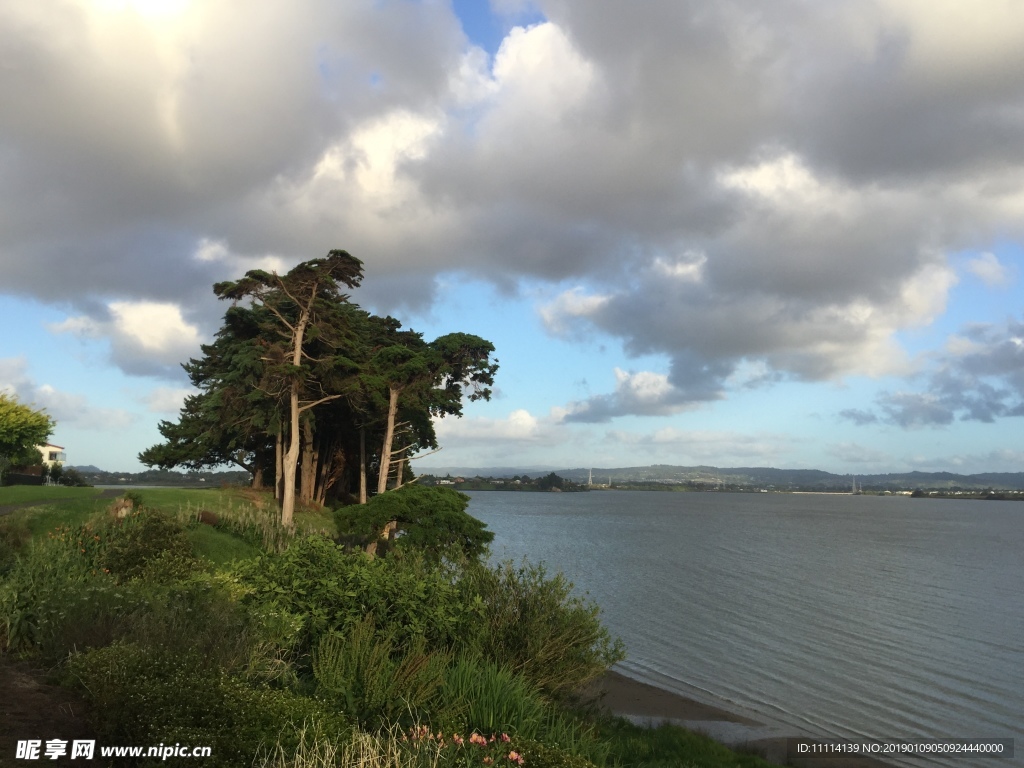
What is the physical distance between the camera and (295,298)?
3350 cm

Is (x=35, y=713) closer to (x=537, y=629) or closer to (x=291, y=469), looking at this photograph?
(x=537, y=629)

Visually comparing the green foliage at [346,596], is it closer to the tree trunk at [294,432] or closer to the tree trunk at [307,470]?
the tree trunk at [294,432]

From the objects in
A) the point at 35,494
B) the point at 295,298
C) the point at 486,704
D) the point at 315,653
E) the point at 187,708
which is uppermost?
the point at 295,298

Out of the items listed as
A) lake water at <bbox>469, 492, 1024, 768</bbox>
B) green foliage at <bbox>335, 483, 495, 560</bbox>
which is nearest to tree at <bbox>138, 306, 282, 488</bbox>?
green foliage at <bbox>335, 483, 495, 560</bbox>

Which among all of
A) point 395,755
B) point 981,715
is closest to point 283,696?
point 395,755

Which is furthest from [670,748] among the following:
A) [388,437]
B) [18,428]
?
[18,428]

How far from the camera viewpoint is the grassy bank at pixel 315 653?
6.11 meters

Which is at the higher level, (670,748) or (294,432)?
(294,432)

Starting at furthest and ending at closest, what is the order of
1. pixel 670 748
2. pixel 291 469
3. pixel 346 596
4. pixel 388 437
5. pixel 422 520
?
pixel 388 437 → pixel 291 469 → pixel 422 520 → pixel 670 748 → pixel 346 596

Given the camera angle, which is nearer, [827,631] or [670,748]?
[670,748]

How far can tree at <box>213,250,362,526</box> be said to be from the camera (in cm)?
3216

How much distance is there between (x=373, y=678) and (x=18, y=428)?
40021mm

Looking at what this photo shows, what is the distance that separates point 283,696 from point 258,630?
2.59 meters

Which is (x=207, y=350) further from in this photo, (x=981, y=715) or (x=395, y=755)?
(x=395, y=755)
